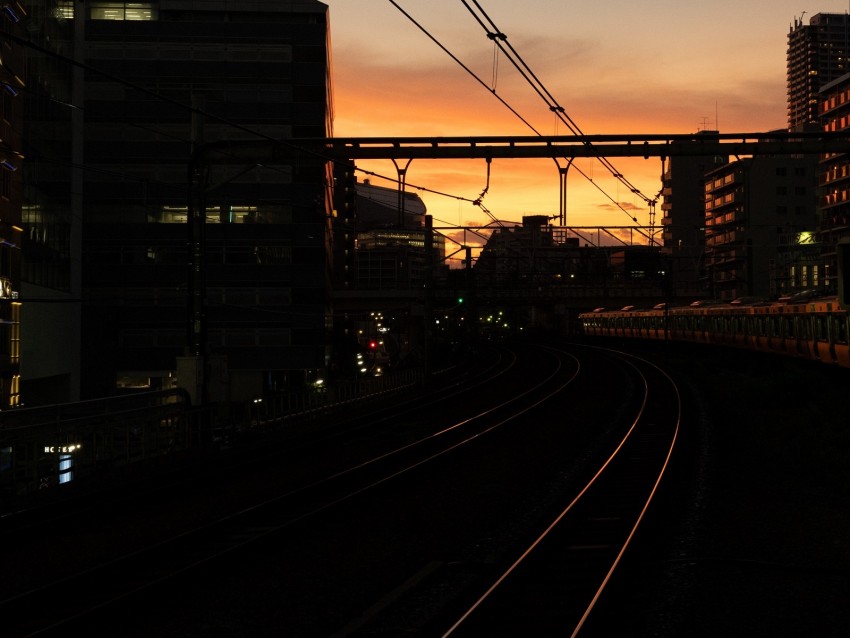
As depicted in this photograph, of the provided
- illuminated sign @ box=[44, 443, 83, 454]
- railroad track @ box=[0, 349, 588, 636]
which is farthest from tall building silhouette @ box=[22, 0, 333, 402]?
illuminated sign @ box=[44, 443, 83, 454]

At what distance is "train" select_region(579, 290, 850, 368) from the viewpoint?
1314 inches

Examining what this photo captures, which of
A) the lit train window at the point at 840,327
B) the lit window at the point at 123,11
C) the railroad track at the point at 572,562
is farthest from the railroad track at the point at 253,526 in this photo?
the lit window at the point at 123,11

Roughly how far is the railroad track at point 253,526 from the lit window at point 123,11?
4163cm

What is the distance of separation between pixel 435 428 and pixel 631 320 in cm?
5681

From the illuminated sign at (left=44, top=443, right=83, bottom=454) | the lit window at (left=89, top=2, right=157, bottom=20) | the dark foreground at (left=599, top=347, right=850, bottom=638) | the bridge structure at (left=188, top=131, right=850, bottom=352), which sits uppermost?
the lit window at (left=89, top=2, right=157, bottom=20)

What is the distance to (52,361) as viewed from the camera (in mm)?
51156

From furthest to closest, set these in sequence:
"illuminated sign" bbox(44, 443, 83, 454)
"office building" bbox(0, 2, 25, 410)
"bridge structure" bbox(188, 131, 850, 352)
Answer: "office building" bbox(0, 2, 25, 410) → "bridge structure" bbox(188, 131, 850, 352) → "illuminated sign" bbox(44, 443, 83, 454)

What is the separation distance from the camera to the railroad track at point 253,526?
A: 31.2 feet

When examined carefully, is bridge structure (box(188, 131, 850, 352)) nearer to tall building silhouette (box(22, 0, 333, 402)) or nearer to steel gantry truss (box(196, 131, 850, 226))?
steel gantry truss (box(196, 131, 850, 226))

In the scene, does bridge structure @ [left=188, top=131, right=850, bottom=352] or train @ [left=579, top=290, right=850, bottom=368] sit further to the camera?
train @ [left=579, top=290, right=850, bottom=368]

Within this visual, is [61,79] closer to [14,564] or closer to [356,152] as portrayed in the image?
[356,152]

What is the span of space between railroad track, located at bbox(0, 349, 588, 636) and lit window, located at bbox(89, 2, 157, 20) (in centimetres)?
4163

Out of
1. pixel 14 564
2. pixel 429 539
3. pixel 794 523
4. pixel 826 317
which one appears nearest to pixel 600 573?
pixel 429 539

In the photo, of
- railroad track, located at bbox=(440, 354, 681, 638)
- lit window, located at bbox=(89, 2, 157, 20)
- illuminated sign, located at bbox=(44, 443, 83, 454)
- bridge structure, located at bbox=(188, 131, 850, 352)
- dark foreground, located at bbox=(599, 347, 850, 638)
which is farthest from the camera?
lit window, located at bbox=(89, 2, 157, 20)
